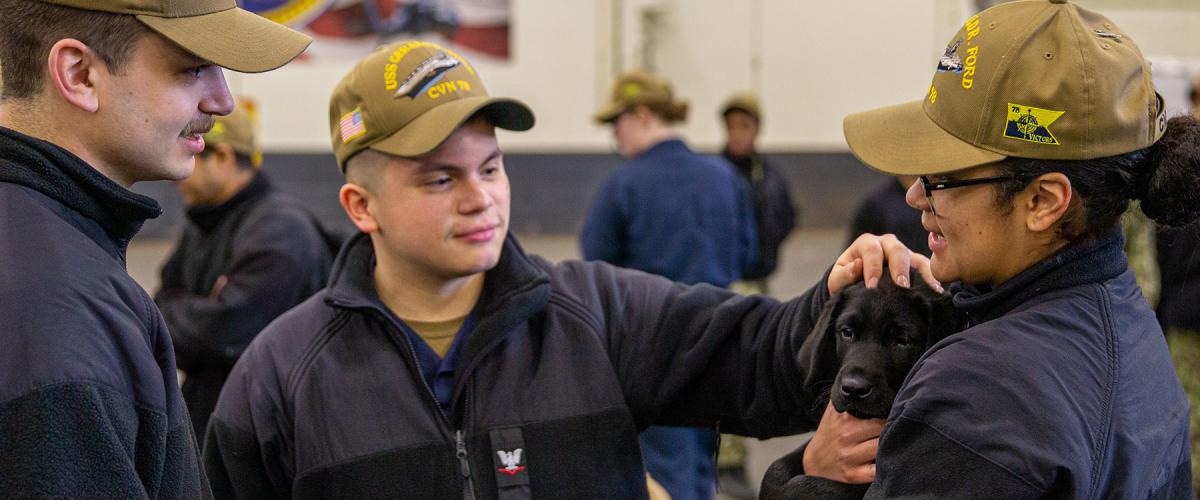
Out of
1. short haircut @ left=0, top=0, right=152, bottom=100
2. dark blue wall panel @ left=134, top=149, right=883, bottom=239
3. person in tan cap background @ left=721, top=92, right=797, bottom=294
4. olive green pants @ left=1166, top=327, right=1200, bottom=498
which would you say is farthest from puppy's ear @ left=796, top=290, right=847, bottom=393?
dark blue wall panel @ left=134, top=149, right=883, bottom=239

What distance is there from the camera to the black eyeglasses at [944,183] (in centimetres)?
167

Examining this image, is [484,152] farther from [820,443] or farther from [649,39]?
[649,39]

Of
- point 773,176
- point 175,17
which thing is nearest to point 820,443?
point 175,17

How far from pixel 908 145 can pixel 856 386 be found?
41 centimetres

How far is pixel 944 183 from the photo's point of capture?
173 centimetres

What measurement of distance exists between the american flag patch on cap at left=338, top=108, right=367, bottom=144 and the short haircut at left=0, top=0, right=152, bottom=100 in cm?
74

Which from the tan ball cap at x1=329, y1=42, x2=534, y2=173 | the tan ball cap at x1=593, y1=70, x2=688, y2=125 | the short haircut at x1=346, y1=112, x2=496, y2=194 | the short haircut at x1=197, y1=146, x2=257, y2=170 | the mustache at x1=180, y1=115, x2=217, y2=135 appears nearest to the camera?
the mustache at x1=180, y1=115, x2=217, y2=135

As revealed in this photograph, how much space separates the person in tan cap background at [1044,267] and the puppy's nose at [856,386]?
0.73ft

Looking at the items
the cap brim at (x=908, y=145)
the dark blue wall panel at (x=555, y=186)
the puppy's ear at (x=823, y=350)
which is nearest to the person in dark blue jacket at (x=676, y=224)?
the puppy's ear at (x=823, y=350)

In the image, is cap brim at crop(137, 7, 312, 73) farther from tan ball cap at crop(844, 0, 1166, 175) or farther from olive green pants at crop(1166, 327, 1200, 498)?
olive green pants at crop(1166, 327, 1200, 498)

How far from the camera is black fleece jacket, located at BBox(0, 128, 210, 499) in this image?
1384 mm

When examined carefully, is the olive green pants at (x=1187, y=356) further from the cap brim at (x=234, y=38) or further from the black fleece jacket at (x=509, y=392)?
the cap brim at (x=234, y=38)

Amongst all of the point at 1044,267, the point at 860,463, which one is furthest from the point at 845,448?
the point at 1044,267

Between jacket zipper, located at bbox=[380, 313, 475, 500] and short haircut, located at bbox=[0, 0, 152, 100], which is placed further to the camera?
jacket zipper, located at bbox=[380, 313, 475, 500]
